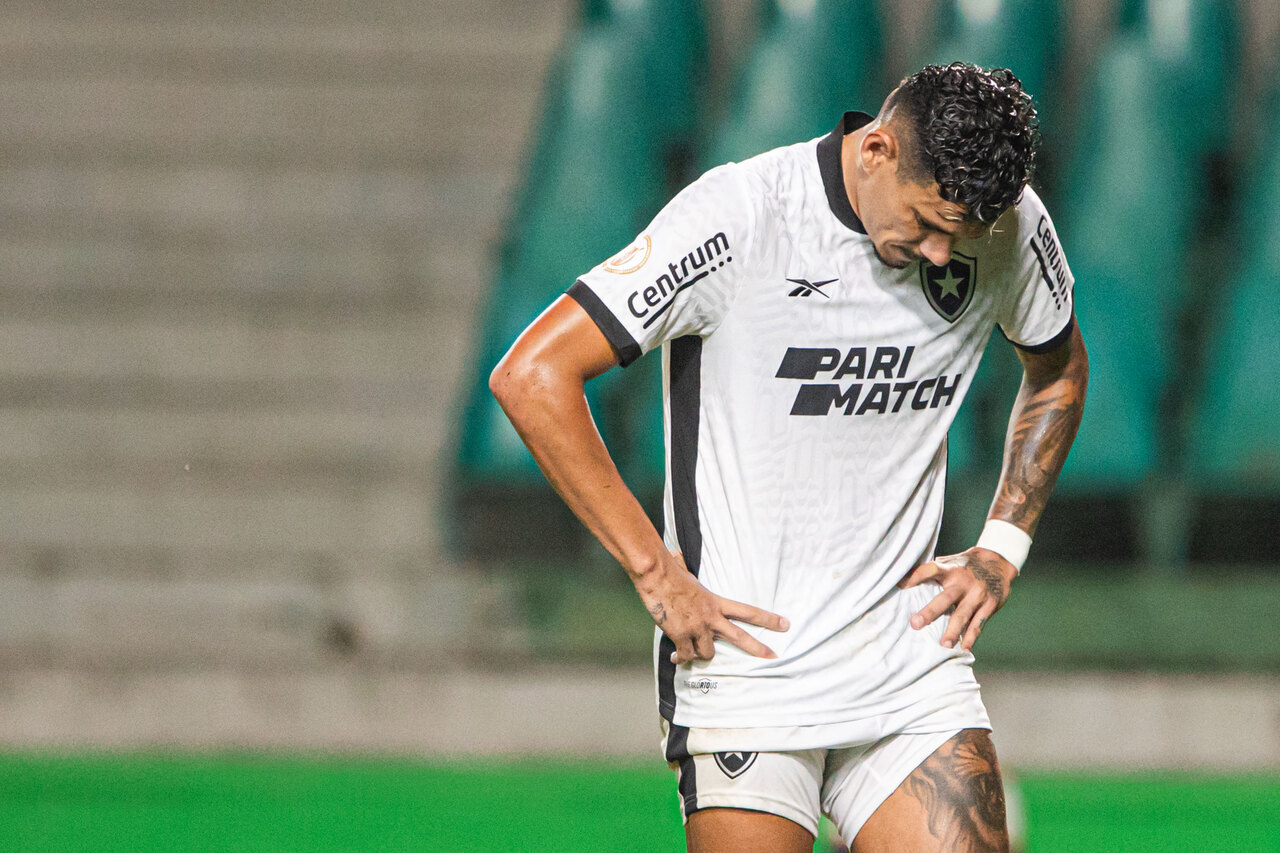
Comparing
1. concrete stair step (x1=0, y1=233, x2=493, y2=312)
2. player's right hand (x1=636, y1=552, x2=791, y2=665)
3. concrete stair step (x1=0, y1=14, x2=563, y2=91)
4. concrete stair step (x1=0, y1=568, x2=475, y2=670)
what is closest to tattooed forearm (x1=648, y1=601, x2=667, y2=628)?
player's right hand (x1=636, y1=552, x2=791, y2=665)

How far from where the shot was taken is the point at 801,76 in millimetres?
5953

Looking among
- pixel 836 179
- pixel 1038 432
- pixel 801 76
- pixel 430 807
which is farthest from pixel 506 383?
pixel 801 76

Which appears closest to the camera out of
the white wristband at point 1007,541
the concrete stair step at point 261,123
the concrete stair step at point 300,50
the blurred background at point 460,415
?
the white wristband at point 1007,541

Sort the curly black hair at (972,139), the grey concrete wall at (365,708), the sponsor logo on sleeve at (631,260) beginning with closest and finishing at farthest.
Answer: the curly black hair at (972,139) → the sponsor logo on sleeve at (631,260) → the grey concrete wall at (365,708)

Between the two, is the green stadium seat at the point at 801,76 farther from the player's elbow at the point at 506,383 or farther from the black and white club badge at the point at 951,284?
the player's elbow at the point at 506,383

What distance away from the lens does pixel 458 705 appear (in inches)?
188

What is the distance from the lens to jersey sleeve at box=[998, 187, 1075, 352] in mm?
2004

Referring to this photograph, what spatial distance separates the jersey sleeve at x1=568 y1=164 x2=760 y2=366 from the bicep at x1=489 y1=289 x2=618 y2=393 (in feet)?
0.05

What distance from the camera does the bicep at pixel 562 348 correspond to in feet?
5.91

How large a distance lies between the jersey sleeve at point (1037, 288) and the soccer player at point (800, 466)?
0.01 m

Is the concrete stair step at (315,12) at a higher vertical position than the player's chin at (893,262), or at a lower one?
higher

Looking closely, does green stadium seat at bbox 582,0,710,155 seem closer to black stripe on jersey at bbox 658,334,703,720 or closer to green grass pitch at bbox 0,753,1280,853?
green grass pitch at bbox 0,753,1280,853

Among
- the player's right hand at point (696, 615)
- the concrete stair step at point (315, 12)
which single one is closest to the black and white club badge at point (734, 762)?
the player's right hand at point (696, 615)

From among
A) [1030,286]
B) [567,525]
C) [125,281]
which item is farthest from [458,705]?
[1030,286]
